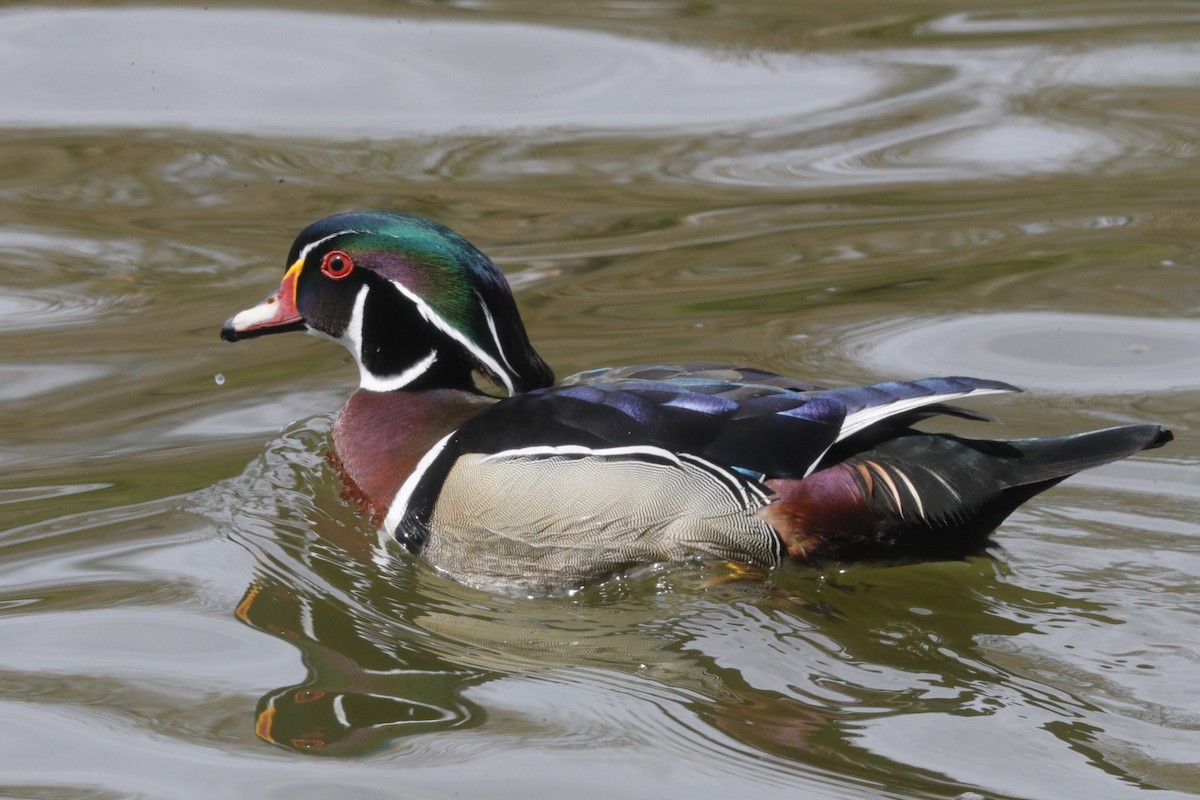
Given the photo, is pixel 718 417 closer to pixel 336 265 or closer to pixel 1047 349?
pixel 336 265

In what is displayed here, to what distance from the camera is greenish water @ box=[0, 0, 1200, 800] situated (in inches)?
151

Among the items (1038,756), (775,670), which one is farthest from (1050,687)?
(775,670)

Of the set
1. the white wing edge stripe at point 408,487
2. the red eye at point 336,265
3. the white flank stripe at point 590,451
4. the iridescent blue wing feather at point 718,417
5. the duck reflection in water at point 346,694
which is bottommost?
the duck reflection in water at point 346,694

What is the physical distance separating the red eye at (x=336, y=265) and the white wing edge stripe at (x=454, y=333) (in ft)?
0.55

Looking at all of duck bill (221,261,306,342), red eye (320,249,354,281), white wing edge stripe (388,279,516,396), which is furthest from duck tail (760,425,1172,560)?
duck bill (221,261,306,342)

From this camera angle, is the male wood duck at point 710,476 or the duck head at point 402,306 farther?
the duck head at point 402,306

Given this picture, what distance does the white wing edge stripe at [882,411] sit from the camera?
4.32 meters

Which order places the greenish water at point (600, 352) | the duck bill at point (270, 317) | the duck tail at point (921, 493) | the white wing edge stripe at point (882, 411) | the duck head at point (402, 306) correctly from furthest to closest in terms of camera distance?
the duck bill at point (270, 317) < the duck head at point (402, 306) < the duck tail at point (921, 493) < the white wing edge stripe at point (882, 411) < the greenish water at point (600, 352)

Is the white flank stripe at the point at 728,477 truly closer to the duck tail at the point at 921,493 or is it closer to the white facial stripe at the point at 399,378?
the duck tail at the point at 921,493

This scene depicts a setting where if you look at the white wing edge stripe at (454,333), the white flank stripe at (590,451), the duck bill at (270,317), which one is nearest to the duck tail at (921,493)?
the white flank stripe at (590,451)

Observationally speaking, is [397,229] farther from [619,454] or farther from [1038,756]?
[1038,756]

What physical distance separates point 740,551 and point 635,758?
38.3 inches

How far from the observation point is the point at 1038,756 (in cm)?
367

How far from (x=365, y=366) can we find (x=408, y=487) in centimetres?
61
